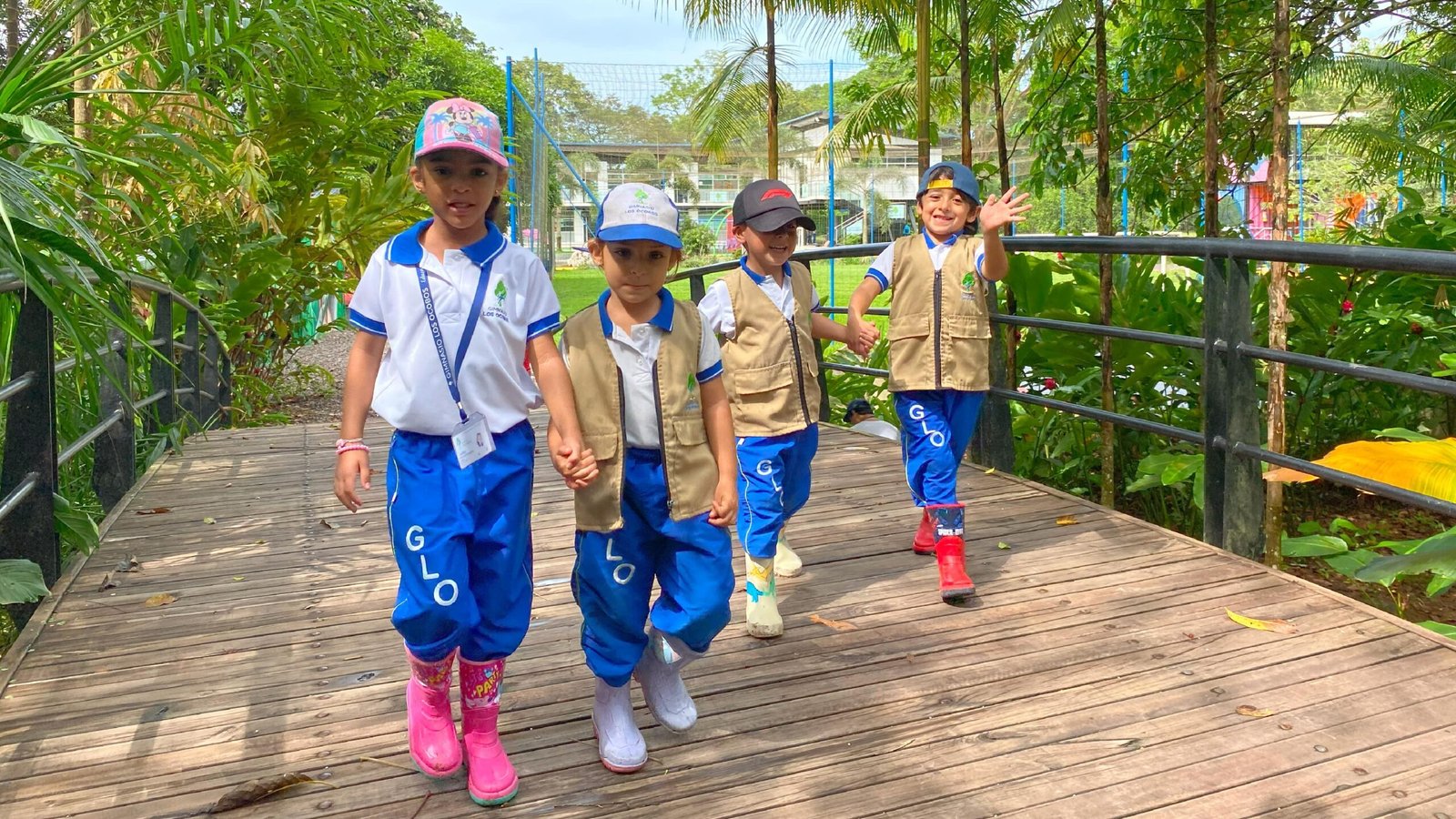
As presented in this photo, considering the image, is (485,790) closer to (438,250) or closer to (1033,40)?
(438,250)

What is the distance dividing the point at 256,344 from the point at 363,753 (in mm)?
8267

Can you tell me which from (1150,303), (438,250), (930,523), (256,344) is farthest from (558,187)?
(438,250)

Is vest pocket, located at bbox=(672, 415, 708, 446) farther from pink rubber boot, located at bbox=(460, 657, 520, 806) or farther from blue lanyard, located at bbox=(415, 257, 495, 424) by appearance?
pink rubber boot, located at bbox=(460, 657, 520, 806)

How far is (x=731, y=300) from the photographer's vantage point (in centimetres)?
353

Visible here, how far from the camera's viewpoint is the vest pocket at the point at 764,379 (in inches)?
138

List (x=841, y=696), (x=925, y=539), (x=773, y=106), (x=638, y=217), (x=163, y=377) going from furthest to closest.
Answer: (x=773, y=106), (x=163, y=377), (x=925, y=539), (x=841, y=696), (x=638, y=217)

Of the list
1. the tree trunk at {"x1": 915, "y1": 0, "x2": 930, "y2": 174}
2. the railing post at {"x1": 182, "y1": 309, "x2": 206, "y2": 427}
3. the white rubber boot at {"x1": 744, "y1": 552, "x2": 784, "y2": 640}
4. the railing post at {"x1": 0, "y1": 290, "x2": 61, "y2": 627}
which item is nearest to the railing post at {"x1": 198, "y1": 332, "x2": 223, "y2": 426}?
the railing post at {"x1": 182, "y1": 309, "x2": 206, "y2": 427}

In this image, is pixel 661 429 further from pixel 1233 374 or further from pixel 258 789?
pixel 1233 374

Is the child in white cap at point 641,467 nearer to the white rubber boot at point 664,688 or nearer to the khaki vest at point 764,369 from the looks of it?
the white rubber boot at point 664,688

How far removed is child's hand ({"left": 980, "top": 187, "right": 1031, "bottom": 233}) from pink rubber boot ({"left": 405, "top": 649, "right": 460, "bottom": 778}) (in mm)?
2046

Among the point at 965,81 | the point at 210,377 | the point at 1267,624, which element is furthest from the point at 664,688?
the point at 210,377

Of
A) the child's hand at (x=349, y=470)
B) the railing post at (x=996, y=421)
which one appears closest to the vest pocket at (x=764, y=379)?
the child's hand at (x=349, y=470)

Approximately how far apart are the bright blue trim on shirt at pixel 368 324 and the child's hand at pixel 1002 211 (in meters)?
1.90

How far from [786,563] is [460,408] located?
6.15 ft
